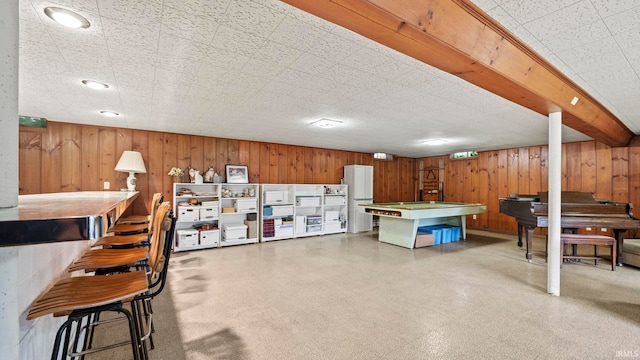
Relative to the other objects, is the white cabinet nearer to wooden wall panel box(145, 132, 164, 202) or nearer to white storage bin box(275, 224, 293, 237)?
white storage bin box(275, 224, 293, 237)

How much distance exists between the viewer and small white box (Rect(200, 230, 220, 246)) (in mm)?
4930


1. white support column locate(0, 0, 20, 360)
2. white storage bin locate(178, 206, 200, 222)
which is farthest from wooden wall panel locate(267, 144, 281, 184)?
white support column locate(0, 0, 20, 360)

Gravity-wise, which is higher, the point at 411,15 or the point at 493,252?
the point at 411,15

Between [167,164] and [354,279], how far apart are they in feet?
12.8

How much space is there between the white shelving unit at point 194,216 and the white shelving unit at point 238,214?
0.18m

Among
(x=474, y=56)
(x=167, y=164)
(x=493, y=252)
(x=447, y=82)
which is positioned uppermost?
(x=447, y=82)

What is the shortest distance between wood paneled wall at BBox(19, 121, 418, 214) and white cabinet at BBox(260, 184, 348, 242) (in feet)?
0.92

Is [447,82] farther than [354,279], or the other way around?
[354,279]

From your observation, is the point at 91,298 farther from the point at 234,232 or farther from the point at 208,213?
the point at 234,232

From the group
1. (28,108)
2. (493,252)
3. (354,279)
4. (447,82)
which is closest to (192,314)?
(354,279)

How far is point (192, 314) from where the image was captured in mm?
2500

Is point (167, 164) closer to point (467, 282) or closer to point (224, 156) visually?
point (224, 156)

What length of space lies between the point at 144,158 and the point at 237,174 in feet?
5.36

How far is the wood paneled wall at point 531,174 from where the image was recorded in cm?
519
